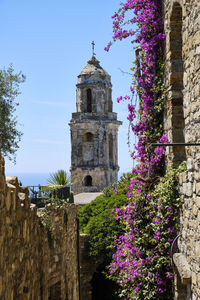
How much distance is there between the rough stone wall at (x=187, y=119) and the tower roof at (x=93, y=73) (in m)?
32.4

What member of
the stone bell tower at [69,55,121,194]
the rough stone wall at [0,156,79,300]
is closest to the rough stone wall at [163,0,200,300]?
the rough stone wall at [0,156,79,300]

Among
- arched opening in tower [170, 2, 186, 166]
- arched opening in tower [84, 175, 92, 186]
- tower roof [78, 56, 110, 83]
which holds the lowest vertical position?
arched opening in tower [84, 175, 92, 186]

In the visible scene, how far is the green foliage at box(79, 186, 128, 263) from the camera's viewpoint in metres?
19.4

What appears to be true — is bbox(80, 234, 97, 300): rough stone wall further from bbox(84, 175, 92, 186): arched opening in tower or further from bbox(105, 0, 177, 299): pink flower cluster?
bbox(84, 175, 92, 186): arched opening in tower

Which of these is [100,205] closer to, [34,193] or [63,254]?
[34,193]

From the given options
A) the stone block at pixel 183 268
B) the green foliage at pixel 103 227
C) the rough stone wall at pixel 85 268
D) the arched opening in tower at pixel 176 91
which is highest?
the arched opening in tower at pixel 176 91

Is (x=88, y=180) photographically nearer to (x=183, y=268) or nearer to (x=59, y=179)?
(x=59, y=179)

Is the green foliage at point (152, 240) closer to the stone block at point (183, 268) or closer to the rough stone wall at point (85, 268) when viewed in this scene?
the stone block at point (183, 268)

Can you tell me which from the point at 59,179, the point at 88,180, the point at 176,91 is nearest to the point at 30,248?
the point at 176,91

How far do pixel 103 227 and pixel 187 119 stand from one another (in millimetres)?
14859

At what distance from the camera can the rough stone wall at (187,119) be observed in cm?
512

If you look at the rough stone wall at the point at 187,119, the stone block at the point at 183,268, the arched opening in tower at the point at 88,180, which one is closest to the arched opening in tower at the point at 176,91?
the rough stone wall at the point at 187,119

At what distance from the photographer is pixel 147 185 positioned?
745 cm

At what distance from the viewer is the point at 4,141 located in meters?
20.8
